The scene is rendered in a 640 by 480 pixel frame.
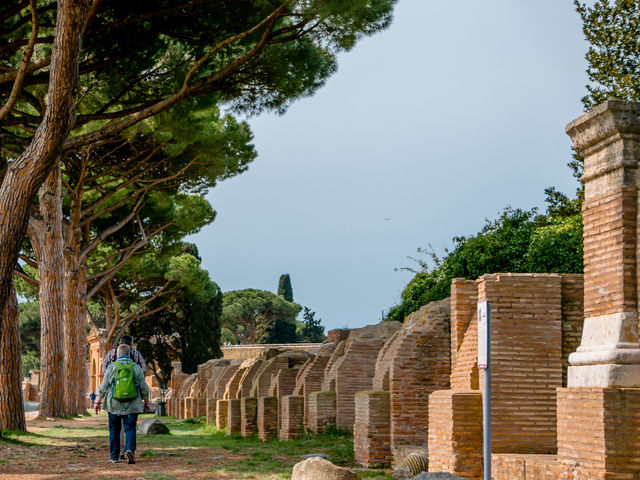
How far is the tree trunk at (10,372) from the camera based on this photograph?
13.7 meters

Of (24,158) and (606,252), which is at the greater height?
(24,158)

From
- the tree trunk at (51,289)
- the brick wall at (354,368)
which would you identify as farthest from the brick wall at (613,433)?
the tree trunk at (51,289)

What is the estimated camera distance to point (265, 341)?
59.2 meters

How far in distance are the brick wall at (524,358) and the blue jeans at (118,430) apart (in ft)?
13.8

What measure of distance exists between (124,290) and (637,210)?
29408 millimetres

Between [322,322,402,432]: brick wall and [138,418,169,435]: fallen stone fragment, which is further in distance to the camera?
[138,418,169,435]: fallen stone fragment

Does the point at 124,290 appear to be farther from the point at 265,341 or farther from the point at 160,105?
the point at 265,341

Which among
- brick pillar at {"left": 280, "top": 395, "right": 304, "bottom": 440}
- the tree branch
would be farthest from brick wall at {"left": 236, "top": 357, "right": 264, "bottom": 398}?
the tree branch

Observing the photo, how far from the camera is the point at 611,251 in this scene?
6.18 m

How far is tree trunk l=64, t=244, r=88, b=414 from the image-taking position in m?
22.8

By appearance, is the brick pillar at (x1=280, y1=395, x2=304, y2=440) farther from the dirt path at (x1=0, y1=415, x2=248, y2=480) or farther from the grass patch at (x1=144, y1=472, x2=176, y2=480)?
the grass patch at (x1=144, y1=472, x2=176, y2=480)

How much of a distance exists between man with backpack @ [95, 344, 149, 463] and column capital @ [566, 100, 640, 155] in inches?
219

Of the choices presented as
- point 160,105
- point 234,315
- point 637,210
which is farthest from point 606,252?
point 234,315

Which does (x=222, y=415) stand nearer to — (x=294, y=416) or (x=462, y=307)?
(x=294, y=416)
